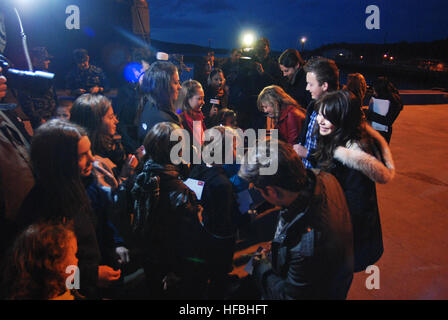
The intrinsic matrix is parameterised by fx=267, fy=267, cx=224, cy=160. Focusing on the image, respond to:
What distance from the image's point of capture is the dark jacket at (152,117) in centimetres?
252

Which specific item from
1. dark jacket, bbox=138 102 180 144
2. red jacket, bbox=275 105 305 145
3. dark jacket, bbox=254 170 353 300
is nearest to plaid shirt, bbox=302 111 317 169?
red jacket, bbox=275 105 305 145

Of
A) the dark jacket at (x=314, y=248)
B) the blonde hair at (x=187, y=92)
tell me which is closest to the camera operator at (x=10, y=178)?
the dark jacket at (x=314, y=248)

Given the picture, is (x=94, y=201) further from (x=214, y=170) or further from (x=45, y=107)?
(x=45, y=107)

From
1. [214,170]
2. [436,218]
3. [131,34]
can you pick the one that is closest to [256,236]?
[214,170]

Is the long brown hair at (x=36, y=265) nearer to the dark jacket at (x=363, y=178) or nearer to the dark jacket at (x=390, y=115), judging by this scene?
the dark jacket at (x=363, y=178)

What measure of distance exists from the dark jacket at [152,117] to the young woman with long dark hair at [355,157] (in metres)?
1.38

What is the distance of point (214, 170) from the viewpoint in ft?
6.41

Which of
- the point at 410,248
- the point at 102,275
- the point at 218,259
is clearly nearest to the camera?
the point at 102,275

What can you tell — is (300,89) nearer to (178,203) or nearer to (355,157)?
(355,157)

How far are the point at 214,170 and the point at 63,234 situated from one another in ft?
3.31

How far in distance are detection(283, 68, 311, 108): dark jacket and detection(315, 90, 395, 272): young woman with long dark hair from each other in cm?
160

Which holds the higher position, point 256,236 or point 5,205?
point 5,205

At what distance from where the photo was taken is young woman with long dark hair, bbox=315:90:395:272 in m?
1.88

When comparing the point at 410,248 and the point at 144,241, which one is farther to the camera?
the point at 410,248
